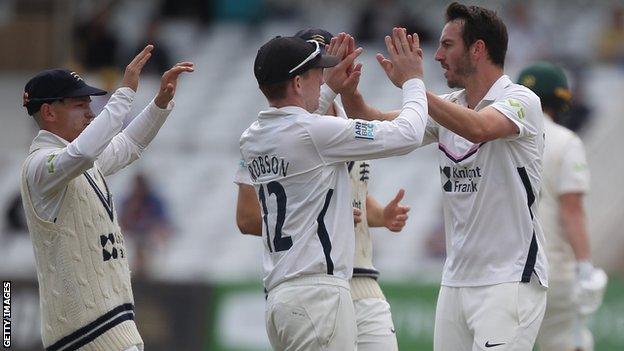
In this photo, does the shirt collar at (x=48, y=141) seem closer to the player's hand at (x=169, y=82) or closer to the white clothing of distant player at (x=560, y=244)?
the player's hand at (x=169, y=82)

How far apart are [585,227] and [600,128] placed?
7.40 meters

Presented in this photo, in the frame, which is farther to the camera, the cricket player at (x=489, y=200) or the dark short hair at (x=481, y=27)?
the dark short hair at (x=481, y=27)

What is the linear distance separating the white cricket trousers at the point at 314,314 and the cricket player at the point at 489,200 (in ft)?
2.48

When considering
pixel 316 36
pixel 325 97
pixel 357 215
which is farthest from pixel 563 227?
pixel 325 97

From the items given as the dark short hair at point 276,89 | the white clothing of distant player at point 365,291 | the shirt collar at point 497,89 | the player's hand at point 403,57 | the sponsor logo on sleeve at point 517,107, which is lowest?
the white clothing of distant player at point 365,291

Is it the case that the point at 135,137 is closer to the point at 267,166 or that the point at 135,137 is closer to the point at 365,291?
the point at 267,166

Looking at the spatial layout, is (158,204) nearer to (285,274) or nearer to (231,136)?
(231,136)

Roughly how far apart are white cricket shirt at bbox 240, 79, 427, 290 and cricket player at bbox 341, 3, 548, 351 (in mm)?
318

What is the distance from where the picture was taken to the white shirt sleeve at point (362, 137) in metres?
7.06

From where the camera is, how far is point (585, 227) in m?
9.72

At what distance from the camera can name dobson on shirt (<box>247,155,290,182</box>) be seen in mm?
7152

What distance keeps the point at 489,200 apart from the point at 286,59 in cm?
130

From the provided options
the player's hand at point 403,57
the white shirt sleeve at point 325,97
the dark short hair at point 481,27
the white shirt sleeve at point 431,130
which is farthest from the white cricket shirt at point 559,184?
the player's hand at point 403,57

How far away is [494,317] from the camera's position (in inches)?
292
